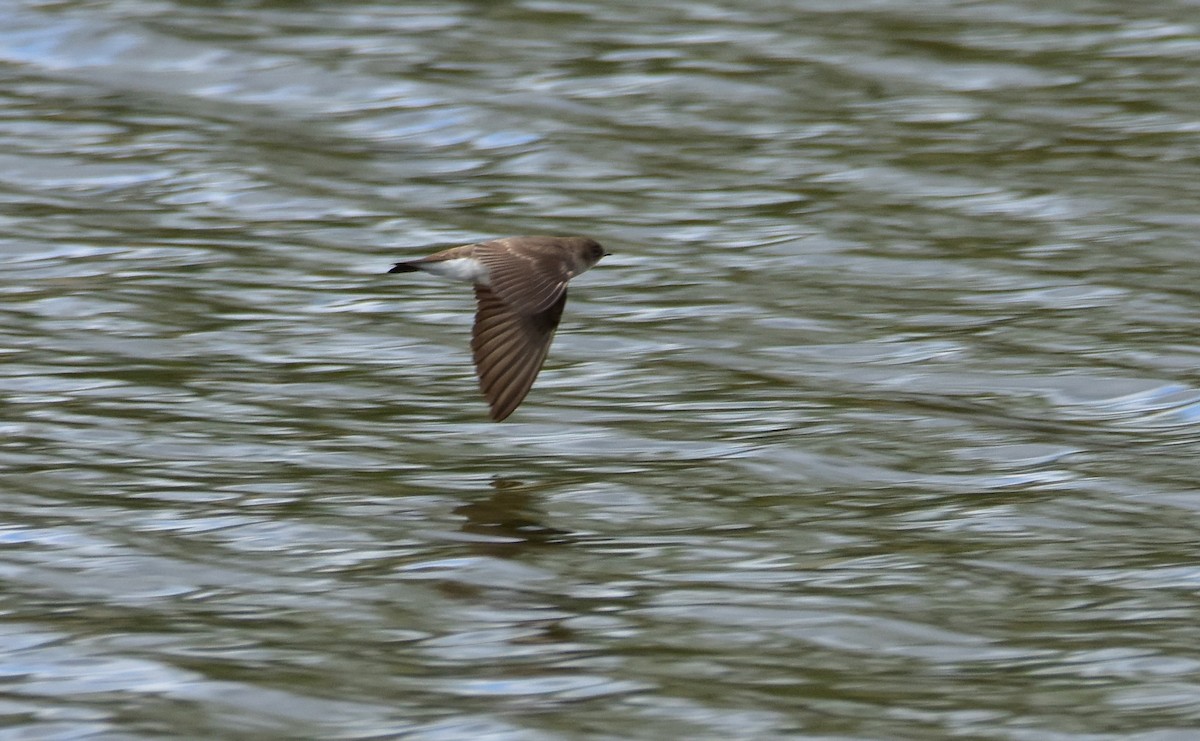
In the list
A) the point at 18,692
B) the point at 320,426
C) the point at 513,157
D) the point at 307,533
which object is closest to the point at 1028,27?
the point at 513,157

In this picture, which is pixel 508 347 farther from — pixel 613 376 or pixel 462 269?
pixel 613 376

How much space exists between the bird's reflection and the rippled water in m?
0.02

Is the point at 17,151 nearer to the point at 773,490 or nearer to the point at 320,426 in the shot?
the point at 320,426

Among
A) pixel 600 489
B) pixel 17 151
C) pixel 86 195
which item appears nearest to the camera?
pixel 600 489

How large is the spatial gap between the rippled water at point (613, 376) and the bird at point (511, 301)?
31cm

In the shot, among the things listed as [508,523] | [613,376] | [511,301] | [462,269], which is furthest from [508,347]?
[613,376]

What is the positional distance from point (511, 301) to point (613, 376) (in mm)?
1228

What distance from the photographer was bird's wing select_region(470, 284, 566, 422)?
613 centimetres

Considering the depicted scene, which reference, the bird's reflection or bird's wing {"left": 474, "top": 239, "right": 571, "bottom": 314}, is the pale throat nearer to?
bird's wing {"left": 474, "top": 239, "right": 571, "bottom": 314}

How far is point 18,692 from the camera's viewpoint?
4547 mm

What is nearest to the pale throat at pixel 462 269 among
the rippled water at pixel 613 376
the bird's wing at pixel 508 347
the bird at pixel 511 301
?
the bird at pixel 511 301

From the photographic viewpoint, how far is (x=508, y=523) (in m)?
5.88

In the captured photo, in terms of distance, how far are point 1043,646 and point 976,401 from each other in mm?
2327

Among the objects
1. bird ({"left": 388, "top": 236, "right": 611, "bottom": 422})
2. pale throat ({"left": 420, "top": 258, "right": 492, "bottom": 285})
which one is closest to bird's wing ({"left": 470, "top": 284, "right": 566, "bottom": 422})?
bird ({"left": 388, "top": 236, "right": 611, "bottom": 422})
